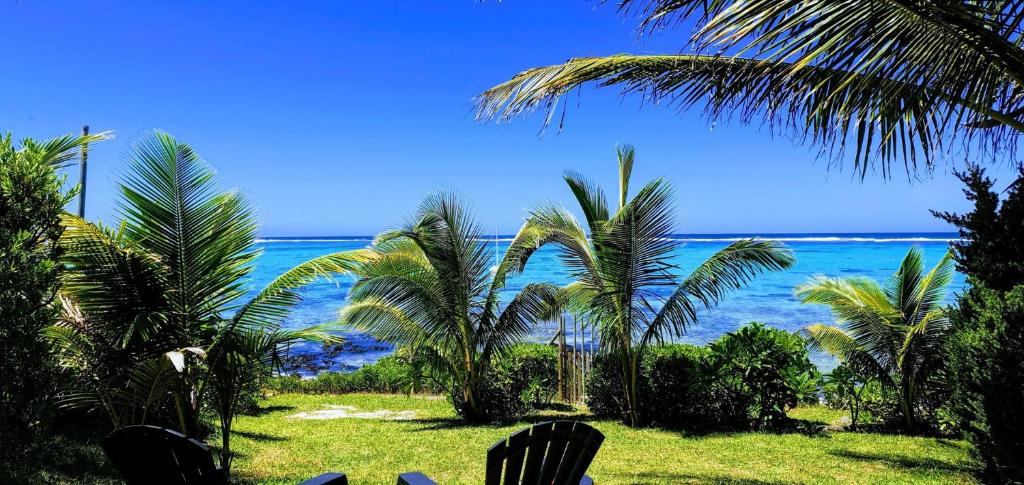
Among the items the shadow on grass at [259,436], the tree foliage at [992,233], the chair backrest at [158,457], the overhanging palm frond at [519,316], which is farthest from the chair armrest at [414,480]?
the overhanging palm frond at [519,316]

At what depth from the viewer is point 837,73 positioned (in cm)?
359

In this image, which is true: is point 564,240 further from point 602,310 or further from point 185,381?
point 185,381

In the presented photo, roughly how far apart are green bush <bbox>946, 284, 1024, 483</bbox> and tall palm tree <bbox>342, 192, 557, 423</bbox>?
524 centimetres

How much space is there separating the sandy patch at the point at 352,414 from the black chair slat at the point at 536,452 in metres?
7.29

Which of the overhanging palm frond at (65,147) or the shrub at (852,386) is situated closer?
the overhanging palm frond at (65,147)

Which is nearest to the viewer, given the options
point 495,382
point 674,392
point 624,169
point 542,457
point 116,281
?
point 542,457

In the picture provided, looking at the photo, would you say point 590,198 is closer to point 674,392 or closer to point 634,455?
point 674,392

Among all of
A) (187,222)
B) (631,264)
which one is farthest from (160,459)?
(631,264)

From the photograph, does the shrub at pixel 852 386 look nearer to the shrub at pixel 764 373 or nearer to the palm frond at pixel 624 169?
the shrub at pixel 764 373

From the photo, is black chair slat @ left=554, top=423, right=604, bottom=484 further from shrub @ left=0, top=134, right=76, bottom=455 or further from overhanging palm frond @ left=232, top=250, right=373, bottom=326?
overhanging palm frond @ left=232, top=250, right=373, bottom=326

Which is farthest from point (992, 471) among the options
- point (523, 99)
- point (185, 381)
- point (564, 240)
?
point (185, 381)

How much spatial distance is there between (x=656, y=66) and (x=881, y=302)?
5781 millimetres

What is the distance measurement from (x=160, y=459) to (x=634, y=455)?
4941 millimetres

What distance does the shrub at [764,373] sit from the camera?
8344 mm
